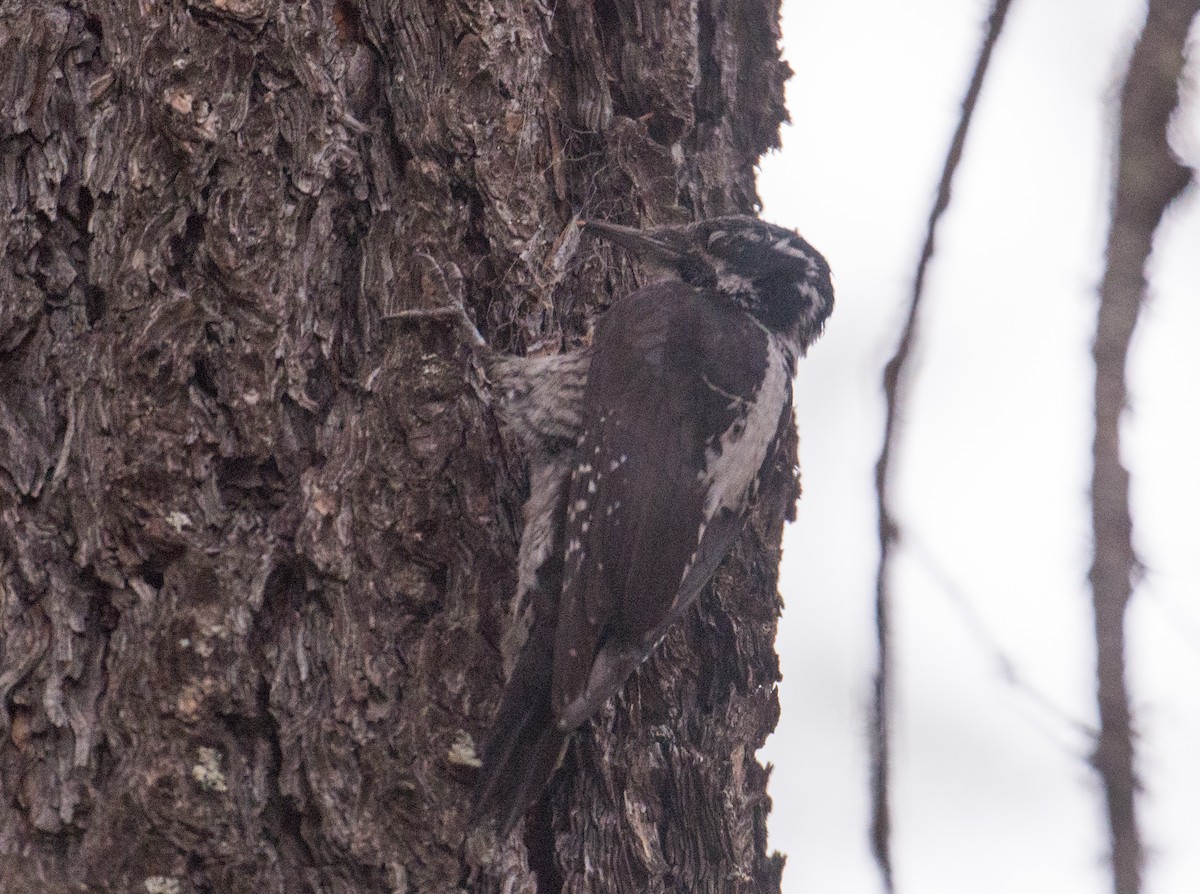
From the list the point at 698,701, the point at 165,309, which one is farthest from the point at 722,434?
the point at 165,309

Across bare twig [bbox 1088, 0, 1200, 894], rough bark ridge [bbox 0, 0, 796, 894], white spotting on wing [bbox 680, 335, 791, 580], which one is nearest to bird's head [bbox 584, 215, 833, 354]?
white spotting on wing [bbox 680, 335, 791, 580]

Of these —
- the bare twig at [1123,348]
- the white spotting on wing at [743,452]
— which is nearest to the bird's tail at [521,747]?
the white spotting on wing at [743,452]

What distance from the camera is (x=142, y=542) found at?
2080 mm

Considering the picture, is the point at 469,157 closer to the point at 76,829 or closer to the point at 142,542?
the point at 142,542

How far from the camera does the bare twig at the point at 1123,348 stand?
1.64m

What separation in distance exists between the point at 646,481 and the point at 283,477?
32.2 inches

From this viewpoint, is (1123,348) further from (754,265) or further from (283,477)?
(754,265)

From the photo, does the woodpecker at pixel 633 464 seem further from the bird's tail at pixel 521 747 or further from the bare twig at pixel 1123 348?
the bare twig at pixel 1123 348

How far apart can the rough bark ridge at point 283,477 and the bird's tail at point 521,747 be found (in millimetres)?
50

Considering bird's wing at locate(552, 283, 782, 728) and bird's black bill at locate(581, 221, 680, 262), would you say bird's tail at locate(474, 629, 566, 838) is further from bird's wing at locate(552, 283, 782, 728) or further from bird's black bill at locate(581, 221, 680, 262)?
bird's black bill at locate(581, 221, 680, 262)

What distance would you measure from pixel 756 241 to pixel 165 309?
4.90 ft

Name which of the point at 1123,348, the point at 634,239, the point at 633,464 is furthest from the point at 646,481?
the point at 1123,348

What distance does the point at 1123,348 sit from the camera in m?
1.77

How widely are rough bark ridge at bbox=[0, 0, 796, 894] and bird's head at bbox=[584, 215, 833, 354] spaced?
0.39m
